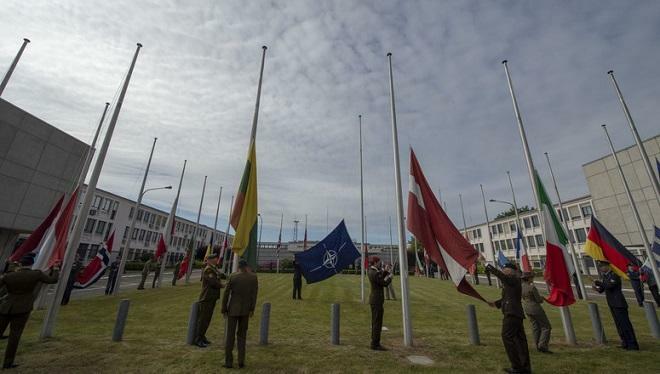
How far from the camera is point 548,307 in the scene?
16516 mm

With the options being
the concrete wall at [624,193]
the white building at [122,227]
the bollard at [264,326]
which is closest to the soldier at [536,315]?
the bollard at [264,326]

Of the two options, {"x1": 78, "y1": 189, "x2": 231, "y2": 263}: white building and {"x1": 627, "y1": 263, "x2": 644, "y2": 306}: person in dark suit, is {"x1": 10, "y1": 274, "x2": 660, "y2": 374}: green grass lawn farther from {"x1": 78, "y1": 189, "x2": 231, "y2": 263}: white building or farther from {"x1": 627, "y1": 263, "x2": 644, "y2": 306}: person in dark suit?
{"x1": 78, "y1": 189, "x2": 231, "y2": 263}: white building

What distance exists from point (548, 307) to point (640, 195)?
1306 inches

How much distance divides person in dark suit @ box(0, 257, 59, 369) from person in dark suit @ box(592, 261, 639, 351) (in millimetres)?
14699

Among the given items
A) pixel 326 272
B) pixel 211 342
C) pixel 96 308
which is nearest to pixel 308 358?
pixel 211 342

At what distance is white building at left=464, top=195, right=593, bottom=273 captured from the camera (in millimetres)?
51594

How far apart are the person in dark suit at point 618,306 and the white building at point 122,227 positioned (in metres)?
38.1

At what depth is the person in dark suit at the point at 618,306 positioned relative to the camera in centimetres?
792

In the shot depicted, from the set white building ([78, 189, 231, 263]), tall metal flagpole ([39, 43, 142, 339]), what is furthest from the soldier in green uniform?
white building ([78, 189, 231, 263])

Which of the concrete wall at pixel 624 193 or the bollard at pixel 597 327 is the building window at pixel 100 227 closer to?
the bollard at pixel 597 327

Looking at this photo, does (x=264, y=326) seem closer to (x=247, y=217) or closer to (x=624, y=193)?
(x=247, y=217)

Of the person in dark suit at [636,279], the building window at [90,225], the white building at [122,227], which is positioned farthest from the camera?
the white building at [122,227]

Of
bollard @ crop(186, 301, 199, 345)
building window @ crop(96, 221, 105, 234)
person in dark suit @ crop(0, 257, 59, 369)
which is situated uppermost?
building window @ crop(96, 221, 105, 234)

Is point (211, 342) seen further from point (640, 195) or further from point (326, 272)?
point (640, 195)
